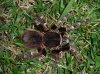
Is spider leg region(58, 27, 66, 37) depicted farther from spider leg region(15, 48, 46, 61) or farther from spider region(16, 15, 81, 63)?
spider leg region(15, 48, 46, 61)

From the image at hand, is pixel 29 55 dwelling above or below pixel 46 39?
below

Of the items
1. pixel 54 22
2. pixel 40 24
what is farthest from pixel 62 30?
pixel 40 24

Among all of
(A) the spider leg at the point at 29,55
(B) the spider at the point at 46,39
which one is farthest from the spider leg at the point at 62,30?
(A) the spider leg at the point at 29,55

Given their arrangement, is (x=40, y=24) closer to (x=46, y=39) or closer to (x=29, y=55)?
(x=46, y=39)

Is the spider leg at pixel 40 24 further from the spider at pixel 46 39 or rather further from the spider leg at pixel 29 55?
the spider leg at pixel 29 55

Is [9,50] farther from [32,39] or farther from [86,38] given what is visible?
[86,38]

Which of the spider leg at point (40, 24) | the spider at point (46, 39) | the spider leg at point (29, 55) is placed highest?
the spider leg at point (40, 24)

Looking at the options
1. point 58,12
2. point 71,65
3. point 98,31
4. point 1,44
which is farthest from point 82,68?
point 1,44
